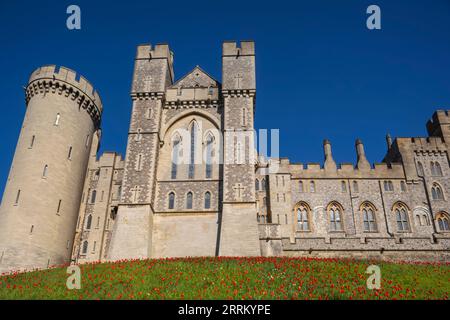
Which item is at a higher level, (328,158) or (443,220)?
(328,158)

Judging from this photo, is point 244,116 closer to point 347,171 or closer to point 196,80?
point 196,80

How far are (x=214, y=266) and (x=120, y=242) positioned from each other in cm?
798

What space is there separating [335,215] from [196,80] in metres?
16.5

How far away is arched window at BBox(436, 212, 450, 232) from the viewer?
32938 mm

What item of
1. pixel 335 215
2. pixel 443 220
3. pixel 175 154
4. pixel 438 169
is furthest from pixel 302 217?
pixel 175 154

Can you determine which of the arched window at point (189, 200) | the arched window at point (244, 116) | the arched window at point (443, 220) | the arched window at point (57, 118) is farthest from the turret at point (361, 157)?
the arched window at point (57, 118)

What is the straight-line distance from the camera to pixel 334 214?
34125 millimetres

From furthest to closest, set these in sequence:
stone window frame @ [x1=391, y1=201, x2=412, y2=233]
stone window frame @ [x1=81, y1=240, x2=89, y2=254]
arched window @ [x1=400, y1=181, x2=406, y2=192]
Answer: arched window @ [x1=400, y1=181, x2=406, y2=192] < stone window frame @ [x1=81, y1=240, x2=89, y2=254] < stone window frame @ [x1=391, y1=201, x2=412, y2=233]

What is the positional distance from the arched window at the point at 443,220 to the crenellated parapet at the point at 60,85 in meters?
31.2

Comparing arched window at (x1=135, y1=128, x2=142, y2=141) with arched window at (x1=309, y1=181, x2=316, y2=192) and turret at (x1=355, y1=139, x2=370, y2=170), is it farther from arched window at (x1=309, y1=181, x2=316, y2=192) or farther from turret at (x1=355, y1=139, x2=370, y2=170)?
turret at (x1=355, y1=139, x2=370, y2=170)

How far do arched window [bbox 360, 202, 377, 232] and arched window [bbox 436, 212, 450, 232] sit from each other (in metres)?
5.22

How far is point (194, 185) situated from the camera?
26.0 meters

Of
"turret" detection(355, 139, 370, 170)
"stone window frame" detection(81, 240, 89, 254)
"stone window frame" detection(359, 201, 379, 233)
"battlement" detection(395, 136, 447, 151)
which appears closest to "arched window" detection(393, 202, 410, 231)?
"stone window frame" detection(359, 201, 379, 233)

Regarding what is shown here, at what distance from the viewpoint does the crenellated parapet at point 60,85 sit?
103 ft
